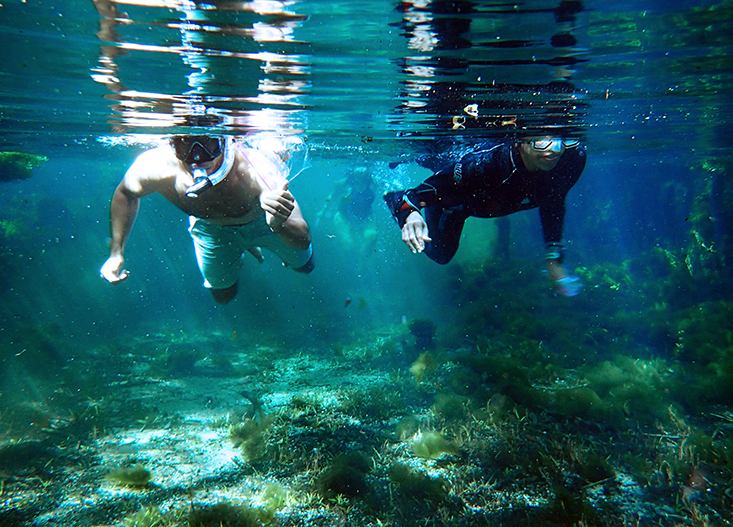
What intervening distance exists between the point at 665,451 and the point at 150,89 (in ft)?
40.6

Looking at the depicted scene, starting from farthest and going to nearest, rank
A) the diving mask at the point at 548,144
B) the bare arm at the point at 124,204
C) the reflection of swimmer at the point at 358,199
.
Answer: the reflection of swimmer at the point at 358,199
the diving mask at the point at 548,144
the bare arm at the point at 124,204

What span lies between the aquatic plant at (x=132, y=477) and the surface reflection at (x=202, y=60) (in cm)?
687

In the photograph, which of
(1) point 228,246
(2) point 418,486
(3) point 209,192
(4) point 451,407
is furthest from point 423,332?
(3) point 209,192

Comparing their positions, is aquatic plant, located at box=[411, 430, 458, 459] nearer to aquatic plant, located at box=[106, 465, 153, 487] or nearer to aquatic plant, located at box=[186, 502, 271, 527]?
aquatic plant, located at box=[186, 502, 271, 527]

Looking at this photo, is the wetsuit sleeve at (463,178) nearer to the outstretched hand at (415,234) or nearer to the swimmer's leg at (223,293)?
the outstretched hand at (415,234)

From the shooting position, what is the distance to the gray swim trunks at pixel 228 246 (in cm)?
580

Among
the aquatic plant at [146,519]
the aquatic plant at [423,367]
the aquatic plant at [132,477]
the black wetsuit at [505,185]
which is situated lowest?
the aquatic plant at [423,367]

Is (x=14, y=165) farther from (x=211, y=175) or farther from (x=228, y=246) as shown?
(x=211, y=175)

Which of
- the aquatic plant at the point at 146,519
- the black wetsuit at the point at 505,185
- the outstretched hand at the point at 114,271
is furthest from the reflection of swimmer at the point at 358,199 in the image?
the aquatic plant at the point at 146,519

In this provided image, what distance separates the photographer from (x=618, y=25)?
5.18 meters

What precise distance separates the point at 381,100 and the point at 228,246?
518 cm

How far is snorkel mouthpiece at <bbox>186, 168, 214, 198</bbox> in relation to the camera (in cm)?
423

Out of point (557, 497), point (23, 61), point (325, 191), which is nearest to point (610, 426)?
point (557, 497)

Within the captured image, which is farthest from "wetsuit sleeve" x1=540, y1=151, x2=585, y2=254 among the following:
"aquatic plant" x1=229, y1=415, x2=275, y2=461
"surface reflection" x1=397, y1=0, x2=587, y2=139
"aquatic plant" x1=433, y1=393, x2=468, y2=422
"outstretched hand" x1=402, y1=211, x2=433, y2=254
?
"aquatic plant" x1=229, y1=415, x2=275, y2=461
